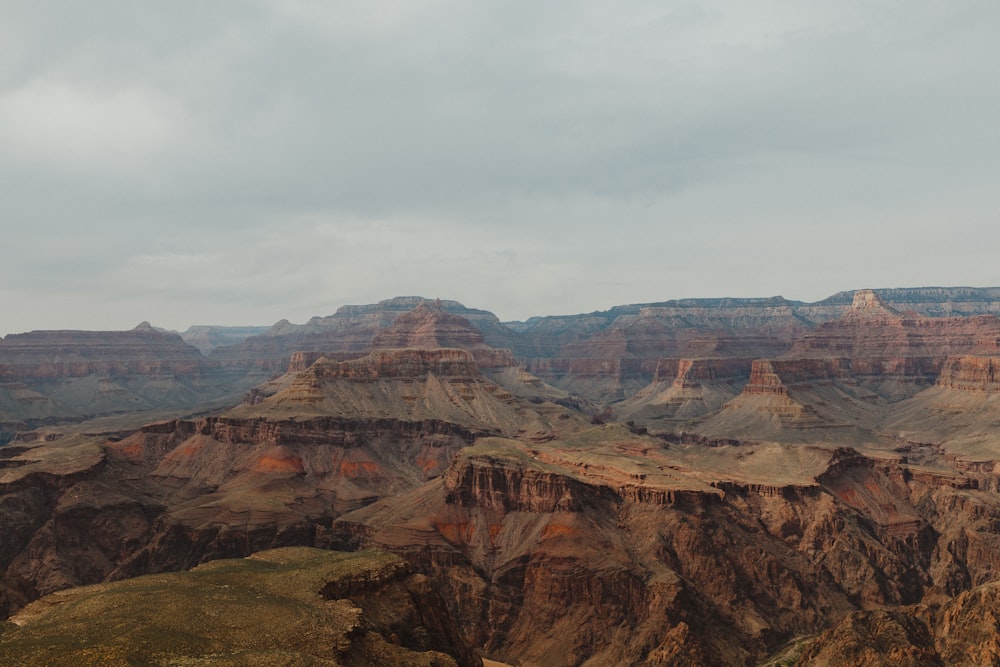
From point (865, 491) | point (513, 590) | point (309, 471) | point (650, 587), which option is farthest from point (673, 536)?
point (309, 471)

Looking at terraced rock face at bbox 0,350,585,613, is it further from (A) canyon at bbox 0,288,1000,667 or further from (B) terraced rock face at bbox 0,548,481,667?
(B) terraced rock face at bbox 0,548,481,667

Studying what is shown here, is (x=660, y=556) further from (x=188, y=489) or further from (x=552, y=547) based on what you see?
(x=188, y=489)

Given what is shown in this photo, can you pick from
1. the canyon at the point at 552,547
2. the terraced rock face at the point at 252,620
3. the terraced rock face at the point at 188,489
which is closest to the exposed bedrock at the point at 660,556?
the canyon at the point at 552,547

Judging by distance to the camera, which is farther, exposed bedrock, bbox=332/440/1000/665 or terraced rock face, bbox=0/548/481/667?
exposed bedrock, bbox=332/440/1000/665

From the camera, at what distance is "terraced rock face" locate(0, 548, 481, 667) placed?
50656mm

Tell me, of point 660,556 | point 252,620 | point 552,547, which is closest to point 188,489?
point 552,547

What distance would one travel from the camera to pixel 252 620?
193ft

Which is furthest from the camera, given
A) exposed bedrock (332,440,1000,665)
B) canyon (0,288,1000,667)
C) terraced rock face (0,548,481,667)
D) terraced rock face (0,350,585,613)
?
terraced rock face (0,350,585,613)

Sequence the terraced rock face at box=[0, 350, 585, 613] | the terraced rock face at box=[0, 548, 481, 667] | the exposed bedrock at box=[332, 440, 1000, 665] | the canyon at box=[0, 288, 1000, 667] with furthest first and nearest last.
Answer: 1. the terraced rock face at box=[0, 350, 585, 613]
2. the exposed bedrock at box=[332, 440, 1000, 665]
3. the canyon at box=[0, 288, 1000, 667]
4. the terraced rock face at box=[0, 548, 481, 667]

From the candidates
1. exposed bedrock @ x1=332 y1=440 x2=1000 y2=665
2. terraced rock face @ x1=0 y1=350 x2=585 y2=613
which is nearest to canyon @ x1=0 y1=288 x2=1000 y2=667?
exposed bedrock @ x1=332 y1=440 x2=1000 y2=665

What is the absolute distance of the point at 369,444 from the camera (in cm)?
19225

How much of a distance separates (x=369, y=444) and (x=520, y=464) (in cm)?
6914

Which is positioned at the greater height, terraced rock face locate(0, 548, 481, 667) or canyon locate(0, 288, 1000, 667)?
terraced rock face locate(0, 548, 481, 667)

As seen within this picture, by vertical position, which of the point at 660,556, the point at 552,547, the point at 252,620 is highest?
the point at 252,620
